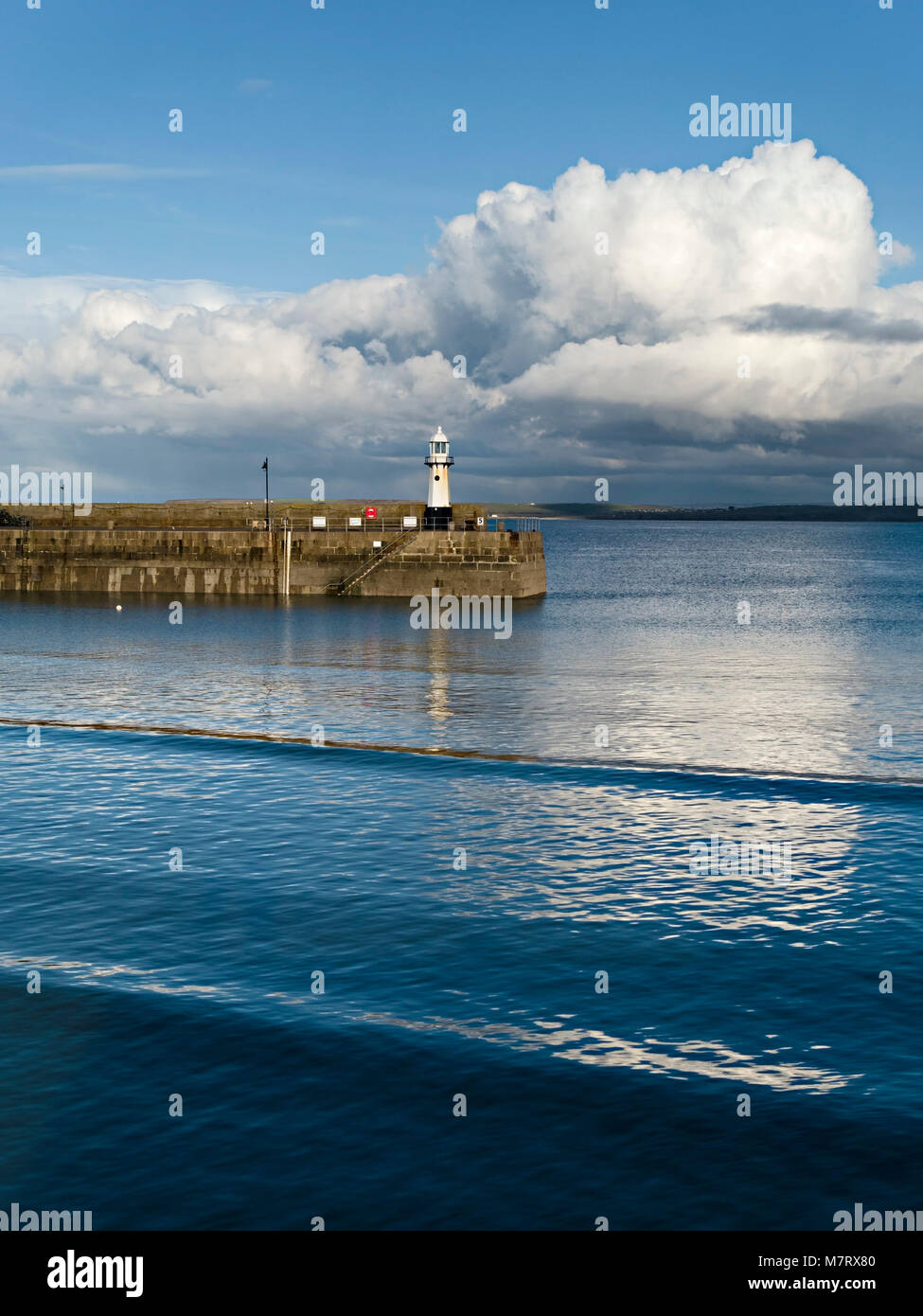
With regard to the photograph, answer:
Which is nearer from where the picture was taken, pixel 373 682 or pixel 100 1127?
pixel 100 1127

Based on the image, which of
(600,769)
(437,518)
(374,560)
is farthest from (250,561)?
(600,769)

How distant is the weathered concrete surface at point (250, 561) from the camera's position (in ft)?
211

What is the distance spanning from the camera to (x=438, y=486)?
66500 millimetres

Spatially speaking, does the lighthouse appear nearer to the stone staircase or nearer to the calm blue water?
the stone staircase

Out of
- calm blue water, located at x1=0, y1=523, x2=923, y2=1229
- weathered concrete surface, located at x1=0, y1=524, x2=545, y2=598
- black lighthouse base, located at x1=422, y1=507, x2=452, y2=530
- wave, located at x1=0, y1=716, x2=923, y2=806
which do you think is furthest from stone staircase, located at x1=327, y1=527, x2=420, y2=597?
wave, located at x1=0, y1=716, x2=923, y2=806

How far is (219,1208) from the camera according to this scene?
842 cm

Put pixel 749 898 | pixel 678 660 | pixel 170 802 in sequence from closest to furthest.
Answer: pixel 749 898 → pixel 170 802 → pixel 678 660

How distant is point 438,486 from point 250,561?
11131mm

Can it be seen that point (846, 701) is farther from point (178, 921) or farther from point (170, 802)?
point (178, 921)

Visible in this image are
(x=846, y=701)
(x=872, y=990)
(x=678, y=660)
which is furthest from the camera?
(x=678, y=660)

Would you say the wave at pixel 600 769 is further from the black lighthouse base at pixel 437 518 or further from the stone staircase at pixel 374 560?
the black lighthouse base at pixel 437 518

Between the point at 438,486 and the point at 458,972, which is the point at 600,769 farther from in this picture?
the point at 438,486

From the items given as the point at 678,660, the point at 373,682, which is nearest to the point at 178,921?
the point at 373,682
